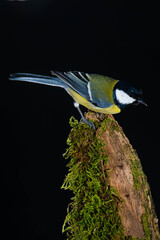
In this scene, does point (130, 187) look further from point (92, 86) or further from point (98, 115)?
point (92, 86)

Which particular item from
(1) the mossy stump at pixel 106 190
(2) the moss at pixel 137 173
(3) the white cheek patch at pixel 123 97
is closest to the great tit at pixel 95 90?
(3) the white cheek patch at pixel 123 97

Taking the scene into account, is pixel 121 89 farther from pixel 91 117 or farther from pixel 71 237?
pixel 71 237

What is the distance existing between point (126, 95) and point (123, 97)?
0.03 metres

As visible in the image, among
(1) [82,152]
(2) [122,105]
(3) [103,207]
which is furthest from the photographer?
(2) [122,105]

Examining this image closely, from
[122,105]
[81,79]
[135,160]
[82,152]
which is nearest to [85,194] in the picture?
[82,152]

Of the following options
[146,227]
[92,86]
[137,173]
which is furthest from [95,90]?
[146,227]

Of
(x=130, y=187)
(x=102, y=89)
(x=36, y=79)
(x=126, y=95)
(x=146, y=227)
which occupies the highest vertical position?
(x=36, y=79)

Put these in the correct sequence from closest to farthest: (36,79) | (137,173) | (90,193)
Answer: (90,193)
(137,173)
(36,79)

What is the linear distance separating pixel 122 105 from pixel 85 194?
20.3 inches

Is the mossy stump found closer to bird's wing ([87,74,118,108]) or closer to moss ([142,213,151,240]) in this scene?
moss ([142,213,151,240])

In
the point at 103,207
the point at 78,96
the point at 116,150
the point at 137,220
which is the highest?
the point at 78,96

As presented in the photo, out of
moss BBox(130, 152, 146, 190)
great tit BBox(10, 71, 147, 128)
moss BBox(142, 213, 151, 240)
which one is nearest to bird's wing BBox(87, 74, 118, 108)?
great tit BBox(10, 71, 147, 128)

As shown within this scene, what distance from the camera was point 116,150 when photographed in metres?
1.42

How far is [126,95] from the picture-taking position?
57.2 inches
